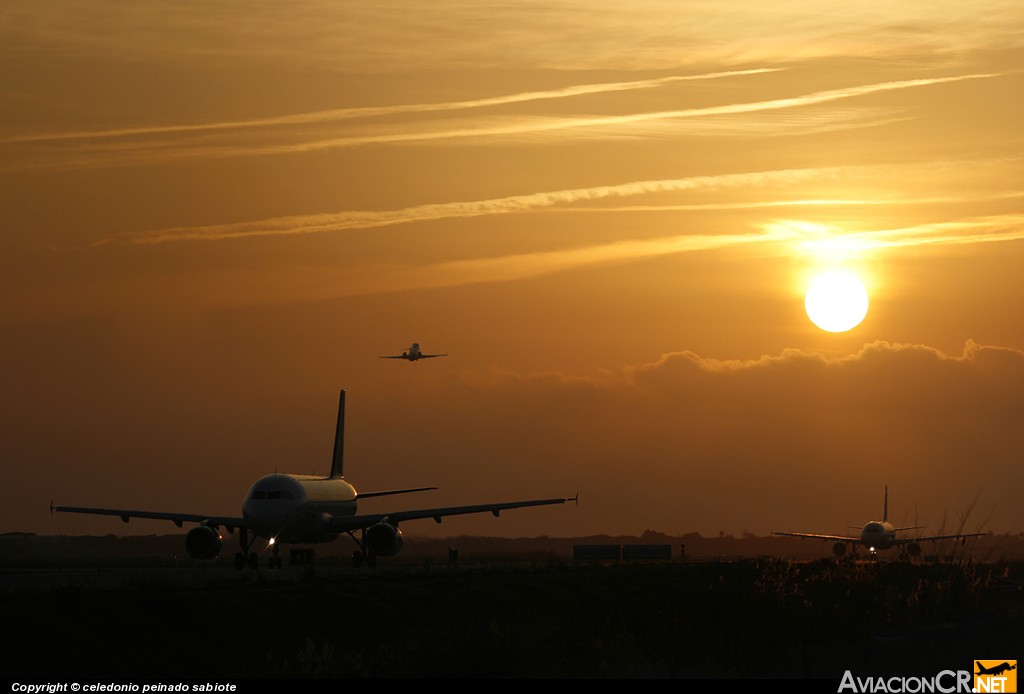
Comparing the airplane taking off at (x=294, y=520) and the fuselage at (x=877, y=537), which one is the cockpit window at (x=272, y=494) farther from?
the fuselage at (x=877, y=537)

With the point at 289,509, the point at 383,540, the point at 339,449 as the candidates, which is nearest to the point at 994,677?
the point at 383,540

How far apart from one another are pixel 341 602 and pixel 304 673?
9190 millimetres

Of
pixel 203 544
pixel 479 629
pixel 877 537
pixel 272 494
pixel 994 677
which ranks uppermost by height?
pixel 877 537

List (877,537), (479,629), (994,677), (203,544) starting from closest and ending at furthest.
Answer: (994,677), (479,629), (203,544), (877,537)

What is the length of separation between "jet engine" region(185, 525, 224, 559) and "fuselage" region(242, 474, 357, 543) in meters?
2.05

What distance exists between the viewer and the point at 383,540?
6994 cm

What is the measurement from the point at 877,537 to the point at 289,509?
74319 mm

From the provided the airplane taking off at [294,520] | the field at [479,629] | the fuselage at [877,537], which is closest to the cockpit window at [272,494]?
the airplane taking off at [294,520]

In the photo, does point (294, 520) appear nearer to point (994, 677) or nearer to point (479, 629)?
point (479, 629)

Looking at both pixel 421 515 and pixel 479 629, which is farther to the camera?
pixel 421 515

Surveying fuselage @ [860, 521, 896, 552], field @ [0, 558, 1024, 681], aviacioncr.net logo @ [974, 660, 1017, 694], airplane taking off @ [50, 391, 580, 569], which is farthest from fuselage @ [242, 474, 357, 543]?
fuselage @ [860, 521, 896, 552]

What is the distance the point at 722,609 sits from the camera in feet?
172

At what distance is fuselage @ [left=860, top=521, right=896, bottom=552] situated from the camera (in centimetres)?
12962

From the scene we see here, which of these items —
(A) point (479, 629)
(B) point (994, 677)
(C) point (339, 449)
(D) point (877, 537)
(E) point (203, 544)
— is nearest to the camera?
(B) point (994, 677)
